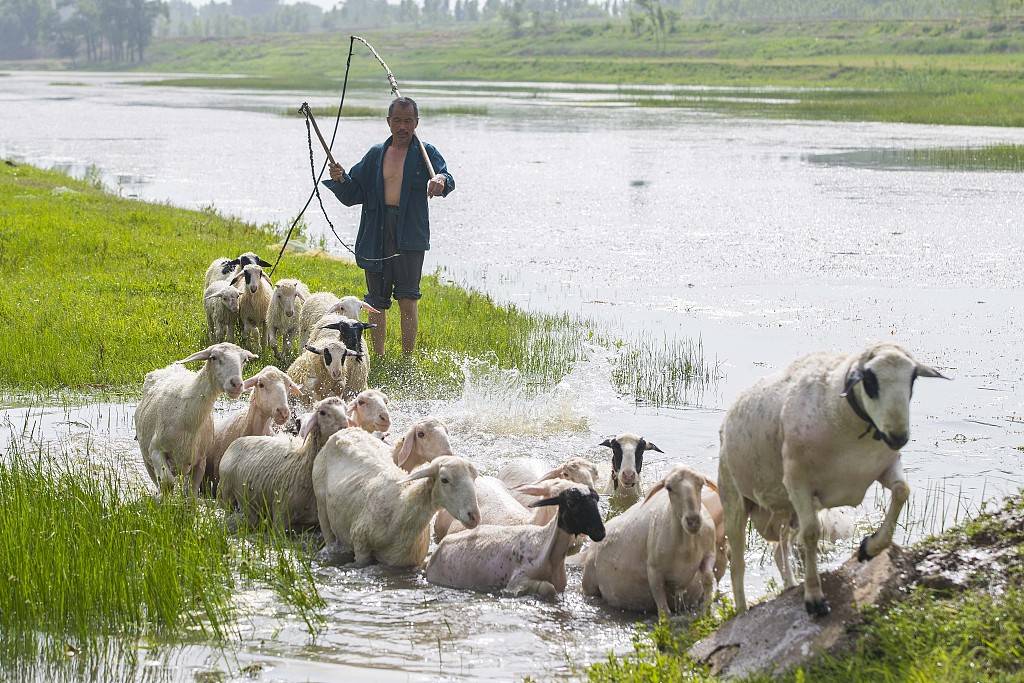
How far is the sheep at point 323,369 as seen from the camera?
38.0 feet

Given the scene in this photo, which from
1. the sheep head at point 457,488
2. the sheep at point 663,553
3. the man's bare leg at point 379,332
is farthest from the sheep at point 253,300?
the sheep at point 663,553

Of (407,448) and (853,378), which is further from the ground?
(853,378)

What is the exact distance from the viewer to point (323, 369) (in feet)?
39.2

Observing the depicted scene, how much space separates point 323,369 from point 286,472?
285 cm

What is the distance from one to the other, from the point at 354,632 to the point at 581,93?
8359 centimetres

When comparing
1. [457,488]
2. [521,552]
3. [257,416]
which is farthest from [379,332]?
[521,552]

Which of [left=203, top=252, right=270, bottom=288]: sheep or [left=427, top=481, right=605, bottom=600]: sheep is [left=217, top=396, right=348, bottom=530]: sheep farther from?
[left=203, top=252, right=270, bottom=288]: sheep

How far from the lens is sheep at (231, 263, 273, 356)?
48.1 ft

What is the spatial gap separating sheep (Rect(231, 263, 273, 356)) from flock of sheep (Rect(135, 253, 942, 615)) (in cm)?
346

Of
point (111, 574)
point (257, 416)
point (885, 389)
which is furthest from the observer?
point (257, 416)

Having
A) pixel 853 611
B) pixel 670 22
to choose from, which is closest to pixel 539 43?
pixel 670 22

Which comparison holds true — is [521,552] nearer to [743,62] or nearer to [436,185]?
[436,185]

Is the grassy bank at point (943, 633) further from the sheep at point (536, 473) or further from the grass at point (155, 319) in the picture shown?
the grass at point (155, 319)

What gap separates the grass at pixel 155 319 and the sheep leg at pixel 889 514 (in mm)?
7329
